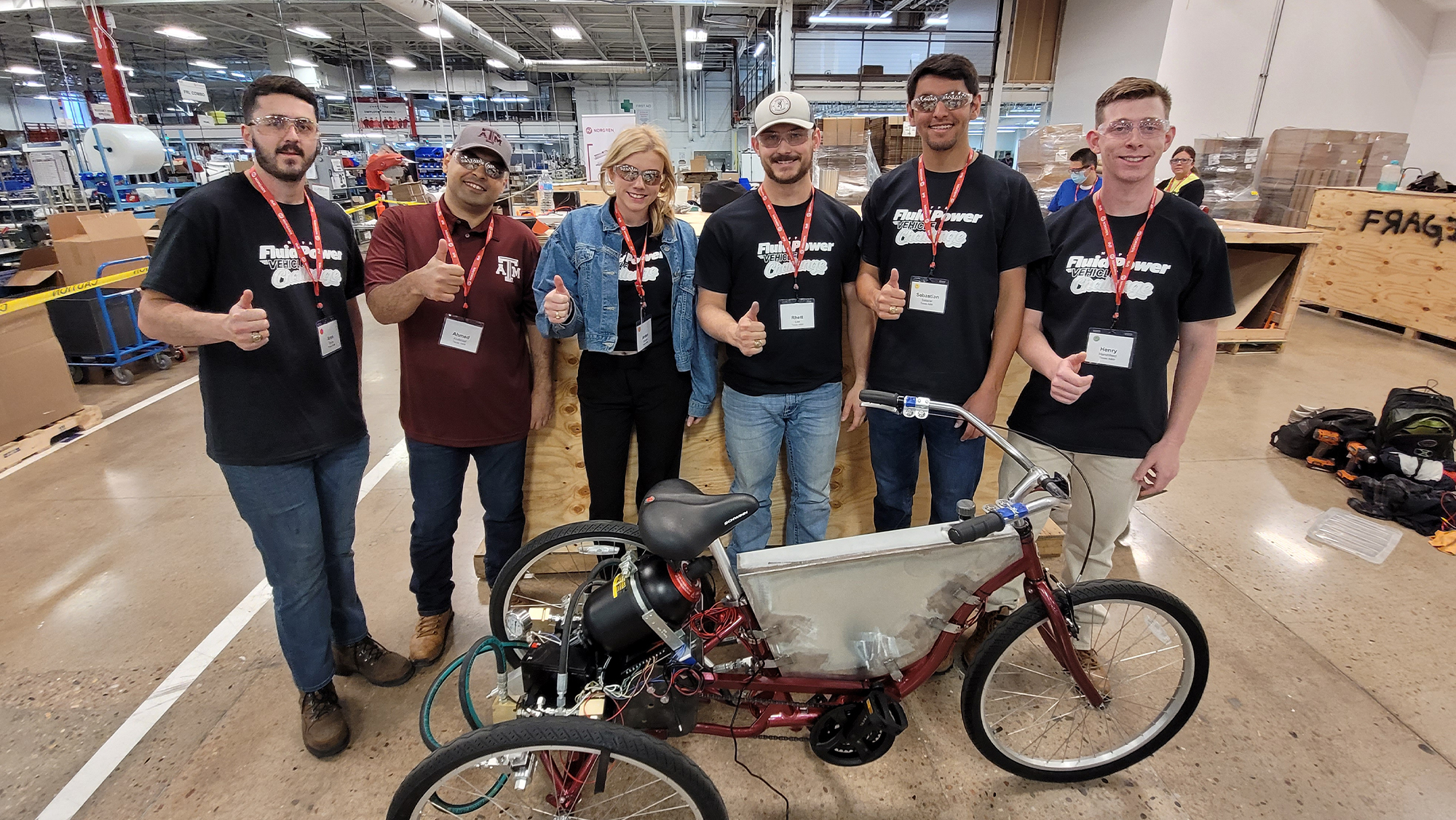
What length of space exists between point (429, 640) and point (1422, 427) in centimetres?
485

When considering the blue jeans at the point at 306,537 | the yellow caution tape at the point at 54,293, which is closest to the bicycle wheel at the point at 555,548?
the blue jeans at the point at 306,537

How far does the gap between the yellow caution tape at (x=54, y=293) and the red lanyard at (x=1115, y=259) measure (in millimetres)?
4466

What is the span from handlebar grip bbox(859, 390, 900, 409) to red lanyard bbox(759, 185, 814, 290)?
20.0 inches

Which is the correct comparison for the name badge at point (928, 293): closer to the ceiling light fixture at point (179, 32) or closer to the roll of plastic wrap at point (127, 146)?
the roll of plastic wrap at point (127, 146)

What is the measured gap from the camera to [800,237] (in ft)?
6.19

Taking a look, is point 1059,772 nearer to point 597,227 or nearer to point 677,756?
point 677,756

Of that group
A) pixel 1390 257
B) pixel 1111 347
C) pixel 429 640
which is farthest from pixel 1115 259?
pixel 1390 257

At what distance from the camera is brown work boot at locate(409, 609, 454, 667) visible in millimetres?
2291

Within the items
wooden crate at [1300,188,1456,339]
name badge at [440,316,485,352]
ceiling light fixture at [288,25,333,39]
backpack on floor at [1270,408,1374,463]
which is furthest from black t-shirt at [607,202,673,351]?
ceiling light fixture at [288,25,333,39]

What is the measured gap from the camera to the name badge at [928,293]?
1.84m

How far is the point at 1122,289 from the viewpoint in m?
1.78

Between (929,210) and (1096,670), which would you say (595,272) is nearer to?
(929,210)

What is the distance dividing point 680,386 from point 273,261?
1120 millimetres

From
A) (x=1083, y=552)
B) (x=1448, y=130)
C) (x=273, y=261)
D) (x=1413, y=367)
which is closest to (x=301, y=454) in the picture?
(x=273, y=261)
